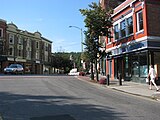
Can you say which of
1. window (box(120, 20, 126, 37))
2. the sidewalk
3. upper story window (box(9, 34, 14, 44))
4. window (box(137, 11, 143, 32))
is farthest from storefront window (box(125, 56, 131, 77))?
upper story window (box(9, 34, 14, 44))

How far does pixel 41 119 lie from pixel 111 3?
120 ft

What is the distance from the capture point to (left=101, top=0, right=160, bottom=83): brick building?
23359mm

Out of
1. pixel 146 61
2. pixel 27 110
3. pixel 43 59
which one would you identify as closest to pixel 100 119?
→ pixel 27 110

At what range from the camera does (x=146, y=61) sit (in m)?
23.5

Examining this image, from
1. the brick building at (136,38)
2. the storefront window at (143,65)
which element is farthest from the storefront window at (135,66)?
the storefront window at (143,65)

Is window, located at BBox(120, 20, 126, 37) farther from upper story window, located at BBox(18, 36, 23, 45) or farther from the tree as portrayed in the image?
upper story window, located at BBox(18, 36, 23, 45)

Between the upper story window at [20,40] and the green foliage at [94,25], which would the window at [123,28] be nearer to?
the green foliage at [94,25]

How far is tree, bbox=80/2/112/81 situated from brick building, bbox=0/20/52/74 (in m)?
34.6

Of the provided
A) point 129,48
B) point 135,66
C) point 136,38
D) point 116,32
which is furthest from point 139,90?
point 116,32

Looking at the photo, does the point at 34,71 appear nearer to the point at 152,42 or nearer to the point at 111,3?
the point at 111,3

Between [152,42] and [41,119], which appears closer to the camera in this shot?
[41,119]

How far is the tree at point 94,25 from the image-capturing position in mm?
26609

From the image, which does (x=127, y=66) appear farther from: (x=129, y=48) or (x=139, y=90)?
(x=139, y=90)

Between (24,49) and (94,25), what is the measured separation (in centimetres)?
4403
